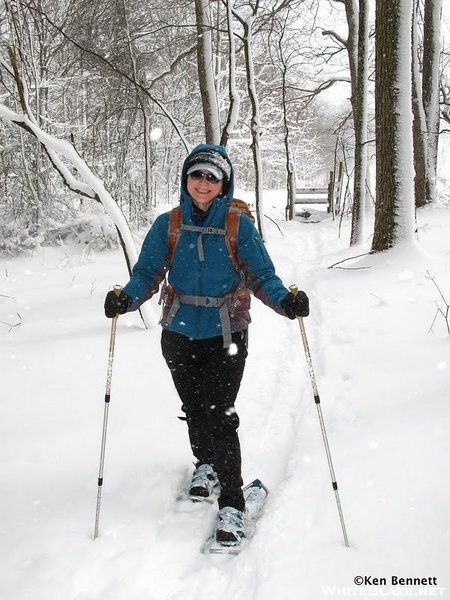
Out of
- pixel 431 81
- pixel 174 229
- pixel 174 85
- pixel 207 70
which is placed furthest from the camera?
pixel 174 85

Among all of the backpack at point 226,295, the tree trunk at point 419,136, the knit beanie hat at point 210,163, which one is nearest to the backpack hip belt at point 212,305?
the backpack at point 226,295

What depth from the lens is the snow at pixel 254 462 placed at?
241cm

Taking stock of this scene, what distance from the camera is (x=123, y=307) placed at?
2773 millimetres

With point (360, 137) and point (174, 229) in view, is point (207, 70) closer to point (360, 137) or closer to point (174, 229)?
point (360, 137)

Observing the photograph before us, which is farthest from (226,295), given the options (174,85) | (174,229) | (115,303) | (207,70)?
(174,85)

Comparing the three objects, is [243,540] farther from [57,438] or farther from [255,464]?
[57,438]

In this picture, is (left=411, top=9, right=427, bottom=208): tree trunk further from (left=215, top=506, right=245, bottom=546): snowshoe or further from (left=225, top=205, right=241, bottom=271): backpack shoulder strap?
(left=215, top=506, right=245, bottom=546): snowshoe

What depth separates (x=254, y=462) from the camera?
348 centimetres

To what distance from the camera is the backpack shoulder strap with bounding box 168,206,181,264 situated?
2795 millimetres

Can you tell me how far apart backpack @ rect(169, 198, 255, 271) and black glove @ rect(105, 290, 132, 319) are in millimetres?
359

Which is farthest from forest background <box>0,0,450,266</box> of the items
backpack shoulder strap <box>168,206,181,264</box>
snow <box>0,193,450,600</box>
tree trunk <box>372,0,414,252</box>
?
backpack shoulder strap <box>168,206,181,264</box>

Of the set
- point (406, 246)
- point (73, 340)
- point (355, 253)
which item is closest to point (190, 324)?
point (73, 340)

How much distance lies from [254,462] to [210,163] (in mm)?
2133

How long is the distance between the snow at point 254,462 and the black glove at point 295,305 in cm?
124
